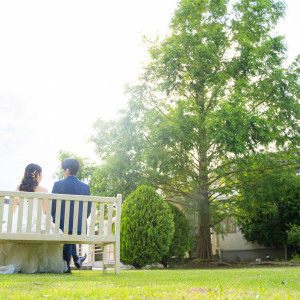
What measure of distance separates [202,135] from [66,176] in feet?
24.1

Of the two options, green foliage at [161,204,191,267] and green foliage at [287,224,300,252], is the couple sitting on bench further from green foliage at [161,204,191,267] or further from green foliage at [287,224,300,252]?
green foliage at [287,224,300,252]

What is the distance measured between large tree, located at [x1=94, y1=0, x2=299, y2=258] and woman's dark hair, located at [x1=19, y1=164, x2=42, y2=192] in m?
6.36

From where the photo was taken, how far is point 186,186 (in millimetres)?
15188

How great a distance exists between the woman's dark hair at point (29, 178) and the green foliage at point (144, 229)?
16.1 feet

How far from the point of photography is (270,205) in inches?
619

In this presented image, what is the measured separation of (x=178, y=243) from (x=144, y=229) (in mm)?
2886

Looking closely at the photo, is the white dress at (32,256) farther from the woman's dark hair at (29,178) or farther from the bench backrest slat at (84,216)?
the bench backrest slat at (84,216)

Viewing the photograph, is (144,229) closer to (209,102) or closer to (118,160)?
(118,160)

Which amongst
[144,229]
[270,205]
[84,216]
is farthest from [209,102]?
[84,216]

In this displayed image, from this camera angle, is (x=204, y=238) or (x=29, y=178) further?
(x=204, y=238)

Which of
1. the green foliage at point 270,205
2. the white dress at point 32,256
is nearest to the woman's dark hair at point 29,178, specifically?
the white dress at point 32,256

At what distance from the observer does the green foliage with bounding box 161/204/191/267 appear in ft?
42.7

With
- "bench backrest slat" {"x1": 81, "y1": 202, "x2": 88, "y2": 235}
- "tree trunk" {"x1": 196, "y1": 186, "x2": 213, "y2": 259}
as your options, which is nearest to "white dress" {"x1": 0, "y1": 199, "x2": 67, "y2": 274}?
"bench backrest slat" {"x1": 81, "y1": 202, "x2": 88, "y2": 235}

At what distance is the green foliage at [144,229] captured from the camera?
35.1ft
